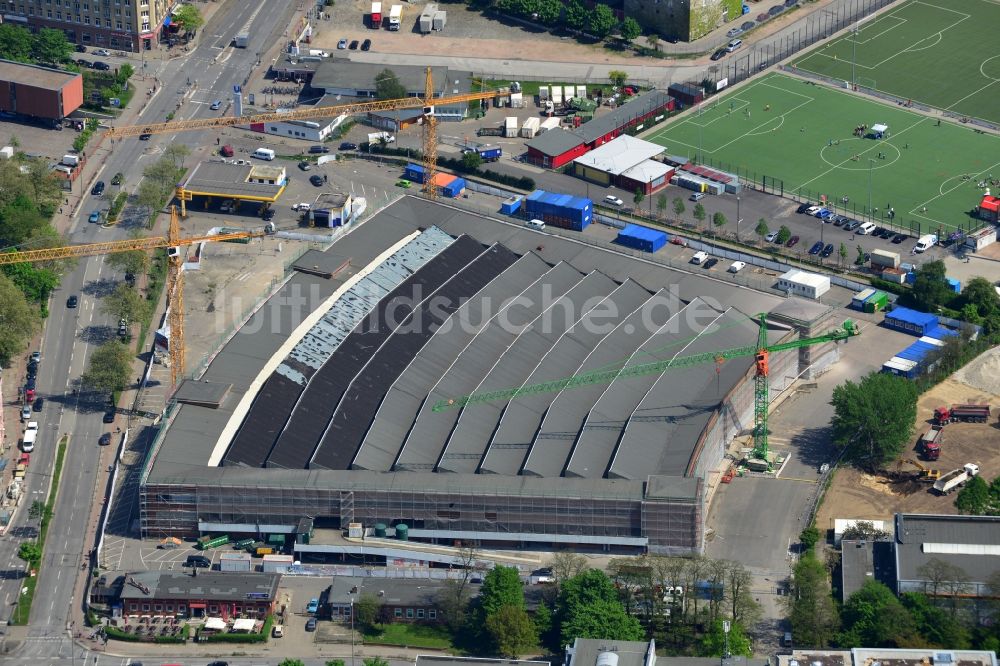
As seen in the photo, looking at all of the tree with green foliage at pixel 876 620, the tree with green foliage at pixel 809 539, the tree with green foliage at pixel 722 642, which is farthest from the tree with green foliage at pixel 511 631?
the tree with green foliage at pixel 809 539

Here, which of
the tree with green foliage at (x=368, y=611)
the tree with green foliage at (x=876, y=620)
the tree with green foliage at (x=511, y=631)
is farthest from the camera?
the tree with green foliage at (x=368, y=611)

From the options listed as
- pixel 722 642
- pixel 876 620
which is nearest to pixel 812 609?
pixel 876 620

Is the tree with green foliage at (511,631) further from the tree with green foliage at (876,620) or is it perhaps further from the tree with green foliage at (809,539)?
the tree with green foliage at (809,539)

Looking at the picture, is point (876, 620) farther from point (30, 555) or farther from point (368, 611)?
point (30, 555)

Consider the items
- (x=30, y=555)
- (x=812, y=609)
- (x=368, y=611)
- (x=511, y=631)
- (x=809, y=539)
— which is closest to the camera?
(x=812, y=609)

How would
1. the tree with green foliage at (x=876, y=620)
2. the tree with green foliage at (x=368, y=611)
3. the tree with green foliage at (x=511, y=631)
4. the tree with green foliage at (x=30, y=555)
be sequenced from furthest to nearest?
the tree with green foliage at (x=30, y=555) < the tree with green foliage at (x=368, y=611) < the tree with green foliage at (x=511, y=631) < the tree with green foliage at (x=876, y=620)
